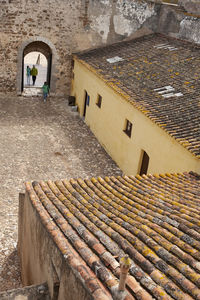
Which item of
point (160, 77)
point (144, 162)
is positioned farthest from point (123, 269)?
point (160, 77)

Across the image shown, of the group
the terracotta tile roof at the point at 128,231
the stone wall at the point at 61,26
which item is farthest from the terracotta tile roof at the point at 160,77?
the terracotta tile roof at the point at 128,231

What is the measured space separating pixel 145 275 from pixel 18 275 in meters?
5.68

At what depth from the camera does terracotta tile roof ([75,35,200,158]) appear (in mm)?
11046

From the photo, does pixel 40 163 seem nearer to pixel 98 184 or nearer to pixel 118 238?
pixel 98 184

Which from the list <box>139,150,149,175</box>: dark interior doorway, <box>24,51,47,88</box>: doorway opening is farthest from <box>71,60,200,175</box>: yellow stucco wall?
<box>24,51,47,88</box>: doorway opening

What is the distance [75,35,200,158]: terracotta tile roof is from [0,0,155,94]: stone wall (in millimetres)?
947

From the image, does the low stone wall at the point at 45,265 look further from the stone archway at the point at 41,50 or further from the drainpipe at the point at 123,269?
the stone archway at the point at 41,50

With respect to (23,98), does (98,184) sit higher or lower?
higher

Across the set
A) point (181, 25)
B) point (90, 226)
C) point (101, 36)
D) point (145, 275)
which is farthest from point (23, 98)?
point (145, 275)

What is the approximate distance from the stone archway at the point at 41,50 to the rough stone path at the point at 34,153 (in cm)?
120

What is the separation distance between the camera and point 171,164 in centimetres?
1098

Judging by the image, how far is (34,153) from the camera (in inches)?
581

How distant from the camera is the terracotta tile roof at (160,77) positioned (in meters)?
11.0

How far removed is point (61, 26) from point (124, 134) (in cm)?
878
